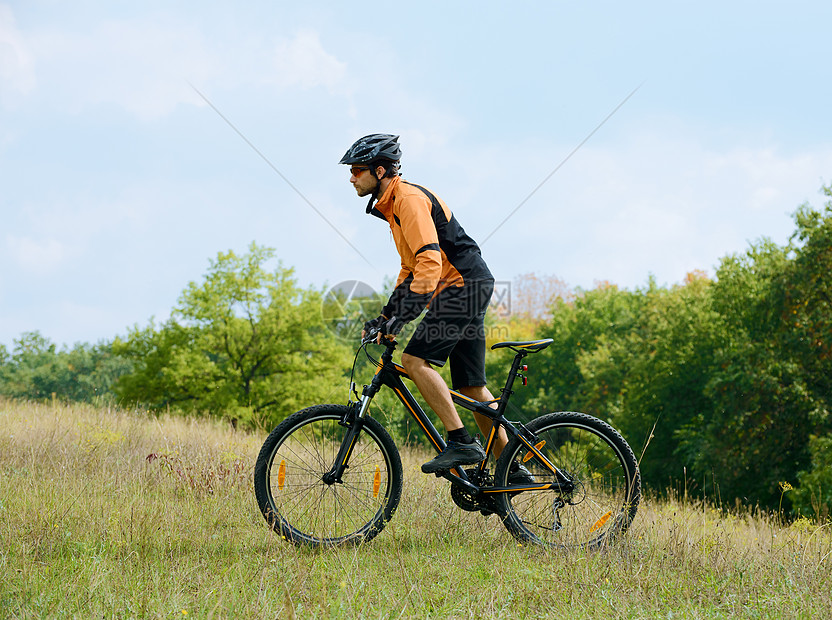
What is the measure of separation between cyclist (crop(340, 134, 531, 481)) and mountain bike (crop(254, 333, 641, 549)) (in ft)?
0.42

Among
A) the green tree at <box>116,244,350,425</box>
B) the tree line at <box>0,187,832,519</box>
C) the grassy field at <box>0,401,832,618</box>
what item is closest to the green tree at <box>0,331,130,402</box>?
the tree line at <box>0,187,832,519</box>

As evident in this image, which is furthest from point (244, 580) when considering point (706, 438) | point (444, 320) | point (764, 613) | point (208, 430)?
point (706, 438)

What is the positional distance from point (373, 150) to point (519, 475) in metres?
2.20

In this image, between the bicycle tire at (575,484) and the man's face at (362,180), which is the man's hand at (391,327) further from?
the bicycle tire at (575,484)

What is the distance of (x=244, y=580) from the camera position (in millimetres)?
3230

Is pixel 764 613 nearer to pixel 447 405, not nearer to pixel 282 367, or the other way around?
pixel 447 405

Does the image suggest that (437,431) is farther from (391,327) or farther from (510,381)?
(391,327)

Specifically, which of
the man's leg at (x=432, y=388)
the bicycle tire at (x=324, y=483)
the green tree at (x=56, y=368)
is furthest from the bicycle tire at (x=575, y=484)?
the green tree at (x=56, y=368)

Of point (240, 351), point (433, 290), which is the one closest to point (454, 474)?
point (433, 290)

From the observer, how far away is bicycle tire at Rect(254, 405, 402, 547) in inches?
150

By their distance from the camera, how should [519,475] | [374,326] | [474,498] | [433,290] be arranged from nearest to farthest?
[433,290] < [374,326] < [474,498] < [519,475]

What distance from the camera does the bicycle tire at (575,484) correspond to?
159 inches

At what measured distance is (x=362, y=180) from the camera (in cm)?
396

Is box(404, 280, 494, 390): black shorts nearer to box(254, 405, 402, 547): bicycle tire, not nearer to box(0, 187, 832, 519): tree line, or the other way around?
box(254, 405, 402, 547): bicycle tire
